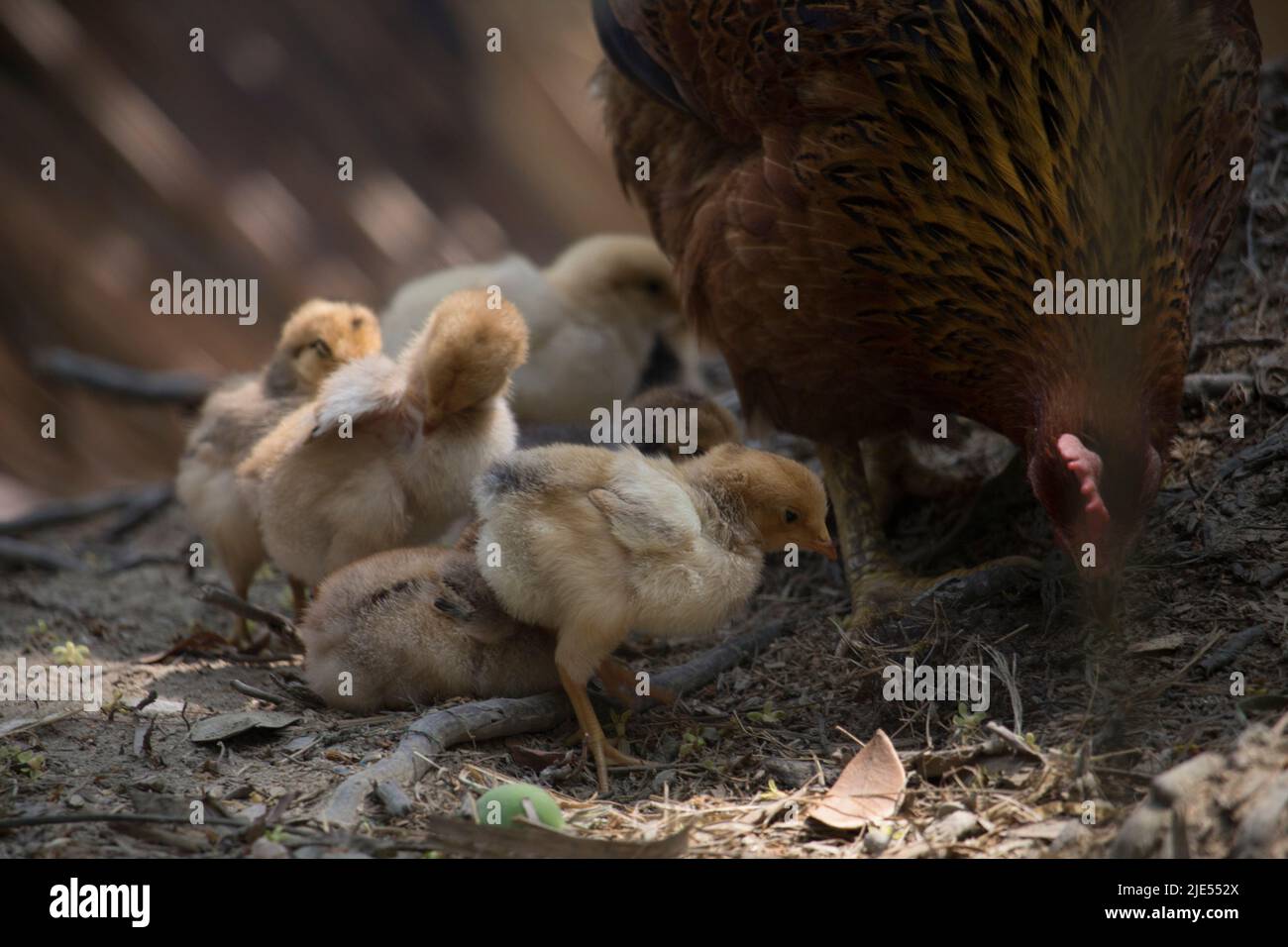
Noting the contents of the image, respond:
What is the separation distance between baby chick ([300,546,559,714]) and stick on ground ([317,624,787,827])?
0.30ft

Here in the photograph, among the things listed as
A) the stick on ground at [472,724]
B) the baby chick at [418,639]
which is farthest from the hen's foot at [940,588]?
the baby chick at [418,639]

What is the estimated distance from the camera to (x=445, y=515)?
3.32 metres

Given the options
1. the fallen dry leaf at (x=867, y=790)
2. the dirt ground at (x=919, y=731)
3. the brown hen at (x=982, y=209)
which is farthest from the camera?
the brown hen at (x=982, y=209)

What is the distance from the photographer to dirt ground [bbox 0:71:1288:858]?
2227 mm

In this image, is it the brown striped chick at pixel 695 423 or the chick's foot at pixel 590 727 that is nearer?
the chick's foot at pixel 590 727

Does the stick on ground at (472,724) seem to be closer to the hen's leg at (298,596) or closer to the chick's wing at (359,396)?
the chick's wing at (359,396)

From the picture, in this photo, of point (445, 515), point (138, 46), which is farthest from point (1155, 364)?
point (138, 46)

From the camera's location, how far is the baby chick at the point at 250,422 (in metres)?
3.58

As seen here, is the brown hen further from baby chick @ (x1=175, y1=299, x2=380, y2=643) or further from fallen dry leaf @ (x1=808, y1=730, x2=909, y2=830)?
baby chick @ (x1=175, y1=299, x2=380, y2=643)

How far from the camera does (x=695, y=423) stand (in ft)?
11.2

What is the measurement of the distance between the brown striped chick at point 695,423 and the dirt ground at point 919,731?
22.3 inches

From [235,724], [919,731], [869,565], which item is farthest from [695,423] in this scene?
[235,724]

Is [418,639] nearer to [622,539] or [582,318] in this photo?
[622,539]

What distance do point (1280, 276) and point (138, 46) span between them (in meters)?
4.66
